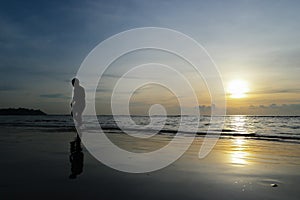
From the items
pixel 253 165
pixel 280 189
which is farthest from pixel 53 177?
pixel 253 165

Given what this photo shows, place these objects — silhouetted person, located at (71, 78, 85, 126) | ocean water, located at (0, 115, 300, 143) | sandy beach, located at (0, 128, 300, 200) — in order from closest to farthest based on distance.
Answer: sandy beach, located at (0, 128, 300, 200) → silhouetted person, located at (71, 78, 85, 126) → ocean water, located at (0, 115, 300, 143)

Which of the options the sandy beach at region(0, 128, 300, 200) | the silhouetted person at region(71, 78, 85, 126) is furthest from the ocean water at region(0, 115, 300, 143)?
the sandy beach at region(0, 128, 300, 200)

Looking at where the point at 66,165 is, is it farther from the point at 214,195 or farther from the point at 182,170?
the point at 214,195

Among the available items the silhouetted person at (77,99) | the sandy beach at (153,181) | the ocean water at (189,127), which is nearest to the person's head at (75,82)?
the silhouetted person at (77,99)

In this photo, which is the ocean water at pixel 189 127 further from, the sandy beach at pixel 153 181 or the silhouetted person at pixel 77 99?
the sandy beach at pixel 153 181

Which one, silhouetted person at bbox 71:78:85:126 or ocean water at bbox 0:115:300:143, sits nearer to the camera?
silhouetted person at bbox 71:78:85:126

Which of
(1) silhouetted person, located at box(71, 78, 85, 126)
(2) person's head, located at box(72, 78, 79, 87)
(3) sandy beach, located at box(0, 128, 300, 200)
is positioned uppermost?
(2) person's head, located at box(72, 78, 79, 87)

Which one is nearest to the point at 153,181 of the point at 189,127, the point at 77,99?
the point at 77,99

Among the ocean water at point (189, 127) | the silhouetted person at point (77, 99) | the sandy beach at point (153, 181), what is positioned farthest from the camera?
the ocean water at point (189, 127)

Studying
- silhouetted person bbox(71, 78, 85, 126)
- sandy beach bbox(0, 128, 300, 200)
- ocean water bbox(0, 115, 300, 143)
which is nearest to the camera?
sandy beach bbox(0, 128, 300, 200)

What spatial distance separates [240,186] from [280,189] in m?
0.93

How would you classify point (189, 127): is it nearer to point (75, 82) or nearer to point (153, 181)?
point (75, 82)

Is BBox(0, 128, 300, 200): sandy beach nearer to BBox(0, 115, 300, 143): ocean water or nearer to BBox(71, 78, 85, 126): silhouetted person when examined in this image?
BBox(71, 78, 85, 126): silhouetted person

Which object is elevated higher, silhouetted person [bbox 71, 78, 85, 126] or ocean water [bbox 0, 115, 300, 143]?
silhouetted person [bbox 71, 78, 85, 126]
